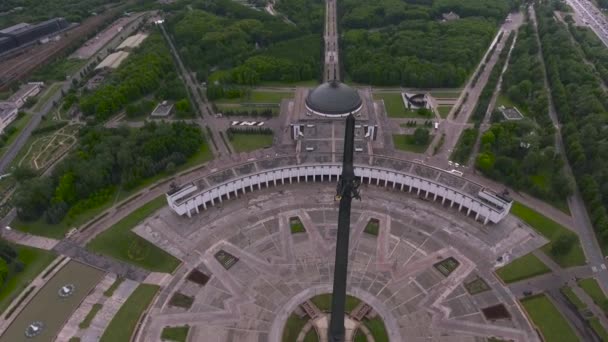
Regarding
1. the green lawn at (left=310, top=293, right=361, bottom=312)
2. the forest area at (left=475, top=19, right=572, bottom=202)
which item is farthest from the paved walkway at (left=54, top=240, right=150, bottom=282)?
the forest area at (left=475, top=19, right=572, bottom=202)

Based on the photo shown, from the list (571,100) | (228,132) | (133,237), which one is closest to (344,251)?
(133,237)

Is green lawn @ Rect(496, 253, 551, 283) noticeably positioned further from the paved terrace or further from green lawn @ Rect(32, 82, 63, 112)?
green lawn @ Rect(32, 82, 63, 112)

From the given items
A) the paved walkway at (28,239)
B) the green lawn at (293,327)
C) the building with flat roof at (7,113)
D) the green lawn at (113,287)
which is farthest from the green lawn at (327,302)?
the building with flat roof at (7,113)

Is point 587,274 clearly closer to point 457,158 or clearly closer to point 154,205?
point 457,158

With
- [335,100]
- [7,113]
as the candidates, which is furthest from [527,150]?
[7,113]

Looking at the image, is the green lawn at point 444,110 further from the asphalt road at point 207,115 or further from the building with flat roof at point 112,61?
the building with flat roof at point 112,61
